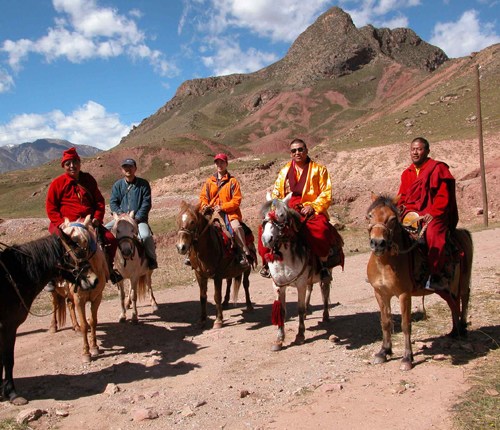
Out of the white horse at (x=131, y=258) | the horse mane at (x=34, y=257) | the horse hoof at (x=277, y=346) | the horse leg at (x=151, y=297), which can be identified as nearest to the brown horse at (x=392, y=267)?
the horse hoof at (x=277, y=346)

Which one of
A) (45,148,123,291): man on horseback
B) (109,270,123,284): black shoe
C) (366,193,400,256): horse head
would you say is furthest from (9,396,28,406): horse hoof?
(366,193,400,256): horse head

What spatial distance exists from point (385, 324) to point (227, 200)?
3697mm

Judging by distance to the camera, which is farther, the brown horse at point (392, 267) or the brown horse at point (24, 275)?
the brown horse at point (24, 275)

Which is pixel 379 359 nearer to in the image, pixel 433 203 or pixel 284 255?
pixel 284 255

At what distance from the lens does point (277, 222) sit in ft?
19.1

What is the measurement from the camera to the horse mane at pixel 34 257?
525cm

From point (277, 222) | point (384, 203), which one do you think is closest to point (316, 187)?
point (277, 222)

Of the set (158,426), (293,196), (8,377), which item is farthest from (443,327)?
(8,377)

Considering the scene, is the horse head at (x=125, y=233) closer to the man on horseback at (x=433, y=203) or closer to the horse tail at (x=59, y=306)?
the horse tail at (x=59, y=306)

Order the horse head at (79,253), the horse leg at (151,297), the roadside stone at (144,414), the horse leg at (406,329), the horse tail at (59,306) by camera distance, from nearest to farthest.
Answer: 1. the roadside stone at (144,414)
2. the horse leg at (406,329)
3. the horse head at (79,253)
4. the horse tail at (59,306)
5. the horse leg at (151,297)

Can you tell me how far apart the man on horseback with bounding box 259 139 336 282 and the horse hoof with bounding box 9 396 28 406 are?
3458 mm

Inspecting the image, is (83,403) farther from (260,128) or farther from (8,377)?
(260,128)

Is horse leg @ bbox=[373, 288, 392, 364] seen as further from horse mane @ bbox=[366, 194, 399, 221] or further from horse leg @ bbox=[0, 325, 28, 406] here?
horse leg @ bbox=[0, 325, 28, 406]

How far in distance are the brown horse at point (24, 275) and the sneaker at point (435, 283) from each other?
421cm
